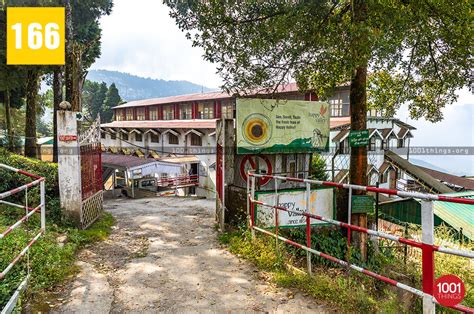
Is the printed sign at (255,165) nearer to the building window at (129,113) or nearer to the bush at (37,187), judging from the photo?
the bush at (37,187)

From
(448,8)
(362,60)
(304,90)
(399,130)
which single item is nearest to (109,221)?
(304,90)

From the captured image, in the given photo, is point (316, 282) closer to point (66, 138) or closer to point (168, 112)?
point (66, 138)

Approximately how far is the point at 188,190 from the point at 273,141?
1861 centimetres

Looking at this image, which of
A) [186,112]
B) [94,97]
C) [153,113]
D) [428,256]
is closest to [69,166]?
[428,256]

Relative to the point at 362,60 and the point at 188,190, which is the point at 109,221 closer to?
the point at 362,60

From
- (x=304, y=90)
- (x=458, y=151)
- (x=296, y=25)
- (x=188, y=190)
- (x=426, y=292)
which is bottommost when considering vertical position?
(x=188, y=190)

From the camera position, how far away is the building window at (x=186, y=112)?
114 feet

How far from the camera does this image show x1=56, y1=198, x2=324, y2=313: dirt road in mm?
4148

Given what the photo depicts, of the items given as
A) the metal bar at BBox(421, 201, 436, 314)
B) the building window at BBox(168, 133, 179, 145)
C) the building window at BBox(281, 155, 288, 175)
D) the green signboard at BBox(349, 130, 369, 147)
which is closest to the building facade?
the building window at BBox(168, 133, 179, 145)

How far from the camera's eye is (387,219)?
12.6m

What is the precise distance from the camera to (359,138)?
709 centimetres

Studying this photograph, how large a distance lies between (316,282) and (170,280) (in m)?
2.13

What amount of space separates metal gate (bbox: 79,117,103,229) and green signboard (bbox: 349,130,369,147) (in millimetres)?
6252

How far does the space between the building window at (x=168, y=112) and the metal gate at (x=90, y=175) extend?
92.1 ft
